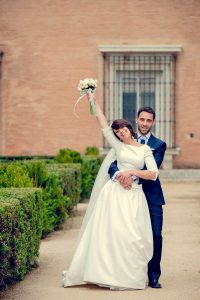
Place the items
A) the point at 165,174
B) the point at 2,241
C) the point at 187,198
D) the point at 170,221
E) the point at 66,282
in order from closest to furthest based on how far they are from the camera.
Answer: the point at 2,241, the point at 66,282, the point at 170,221, the point at 187,198, the point at 165,174

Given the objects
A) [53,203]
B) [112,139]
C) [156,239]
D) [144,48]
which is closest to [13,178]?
[53,203]

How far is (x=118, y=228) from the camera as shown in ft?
28.1

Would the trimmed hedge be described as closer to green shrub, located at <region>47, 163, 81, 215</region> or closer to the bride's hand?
the bride's hand

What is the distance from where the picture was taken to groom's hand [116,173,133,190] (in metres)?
8.65

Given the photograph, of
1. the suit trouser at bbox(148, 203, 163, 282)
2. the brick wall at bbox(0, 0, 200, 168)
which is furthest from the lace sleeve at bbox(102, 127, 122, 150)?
the brick wall at bbox(0, 0, 200, 168)

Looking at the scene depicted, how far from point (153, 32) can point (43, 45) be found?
2627 millimetres

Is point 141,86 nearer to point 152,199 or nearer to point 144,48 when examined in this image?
point 144,48

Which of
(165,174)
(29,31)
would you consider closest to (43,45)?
(29,31)

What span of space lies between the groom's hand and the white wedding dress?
48mm

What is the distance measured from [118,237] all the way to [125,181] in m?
0.47

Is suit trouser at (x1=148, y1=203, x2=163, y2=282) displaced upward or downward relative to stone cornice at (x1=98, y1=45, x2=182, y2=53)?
downward

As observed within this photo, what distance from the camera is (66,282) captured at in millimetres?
8625

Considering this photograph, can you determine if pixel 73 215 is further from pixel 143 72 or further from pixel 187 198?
pixel 143 72

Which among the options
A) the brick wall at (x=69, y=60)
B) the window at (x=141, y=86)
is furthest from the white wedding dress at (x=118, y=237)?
the window at (x=141, y=86)
